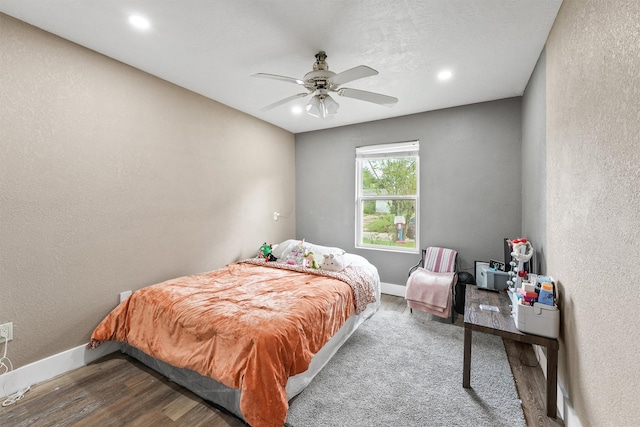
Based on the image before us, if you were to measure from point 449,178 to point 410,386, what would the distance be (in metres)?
2.57

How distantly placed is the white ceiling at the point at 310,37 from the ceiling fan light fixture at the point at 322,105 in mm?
372

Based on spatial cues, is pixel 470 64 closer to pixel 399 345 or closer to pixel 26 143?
pixel 399 345

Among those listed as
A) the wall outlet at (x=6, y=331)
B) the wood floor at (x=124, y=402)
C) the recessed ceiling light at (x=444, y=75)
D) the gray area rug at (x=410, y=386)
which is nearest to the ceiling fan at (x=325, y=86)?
the recessed ceiling light at (x=444, y=75)

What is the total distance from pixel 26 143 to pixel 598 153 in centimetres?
349

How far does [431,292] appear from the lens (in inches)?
119

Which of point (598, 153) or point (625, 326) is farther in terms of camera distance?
point (598, 153)

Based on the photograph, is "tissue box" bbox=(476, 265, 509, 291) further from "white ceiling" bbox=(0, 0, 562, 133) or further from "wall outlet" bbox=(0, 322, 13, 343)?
"wall outlet" bbox=(0, 322, 13, 343)

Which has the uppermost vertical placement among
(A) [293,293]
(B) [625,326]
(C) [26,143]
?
(C) [26,143]

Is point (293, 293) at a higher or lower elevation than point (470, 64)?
lower

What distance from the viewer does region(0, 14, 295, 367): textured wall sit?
1900 millimetres

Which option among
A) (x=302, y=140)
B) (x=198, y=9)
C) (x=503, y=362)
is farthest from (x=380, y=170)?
(x=198, y=9)

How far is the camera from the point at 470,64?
96.0 inches

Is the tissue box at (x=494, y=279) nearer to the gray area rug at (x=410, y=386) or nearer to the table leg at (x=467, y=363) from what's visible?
the gray area rug at (x=410, y=386)

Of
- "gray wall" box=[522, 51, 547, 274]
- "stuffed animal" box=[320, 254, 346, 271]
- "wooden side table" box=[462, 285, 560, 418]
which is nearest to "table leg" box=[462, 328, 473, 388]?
"wooden side table" box=[462, 285, 560, 418]
